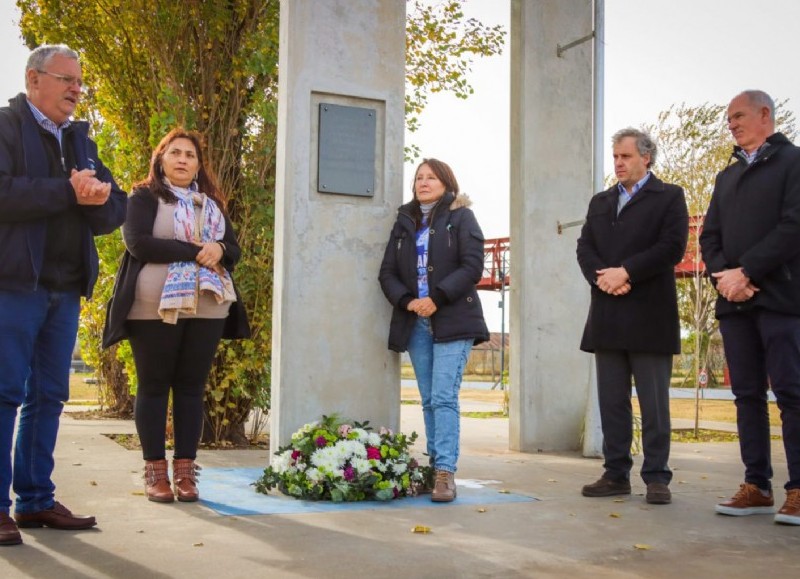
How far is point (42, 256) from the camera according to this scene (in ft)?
12.7

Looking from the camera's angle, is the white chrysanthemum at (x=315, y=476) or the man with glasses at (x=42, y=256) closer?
the man with glasses at (x=42, y=256)

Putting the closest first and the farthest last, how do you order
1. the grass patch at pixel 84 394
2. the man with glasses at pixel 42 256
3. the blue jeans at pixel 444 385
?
the man with glasses at pixel 42 256 < the blue jeans at pixel 444 385 < the grass patch at pixel 84 394

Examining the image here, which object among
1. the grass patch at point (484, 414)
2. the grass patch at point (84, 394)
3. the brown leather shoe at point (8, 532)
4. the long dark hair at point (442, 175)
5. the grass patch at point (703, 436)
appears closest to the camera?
the brown leather shoe at point (8, 532)

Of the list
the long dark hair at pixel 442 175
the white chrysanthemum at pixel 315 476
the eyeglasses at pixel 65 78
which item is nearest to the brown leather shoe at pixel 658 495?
the white chrysanthemum at pixel 315 476

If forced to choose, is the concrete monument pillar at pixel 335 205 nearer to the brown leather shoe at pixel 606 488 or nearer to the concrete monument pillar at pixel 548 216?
the brown leather shoe at pixel 606 488

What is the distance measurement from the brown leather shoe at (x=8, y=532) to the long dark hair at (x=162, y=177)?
1943 millimetres

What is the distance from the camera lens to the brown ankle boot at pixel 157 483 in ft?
15.6

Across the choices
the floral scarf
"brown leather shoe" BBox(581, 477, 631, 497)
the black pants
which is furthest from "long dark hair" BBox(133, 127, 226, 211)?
"brown leather shoe" BBox(581, 477, 631, 497)

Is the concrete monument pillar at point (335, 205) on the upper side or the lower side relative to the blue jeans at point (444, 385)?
upper

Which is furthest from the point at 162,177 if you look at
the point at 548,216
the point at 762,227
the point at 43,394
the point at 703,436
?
the point at 703,436

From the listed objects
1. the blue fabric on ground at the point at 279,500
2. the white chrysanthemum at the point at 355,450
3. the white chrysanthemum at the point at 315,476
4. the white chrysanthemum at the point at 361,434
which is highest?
the white chrysanthemum at the point at 361,434

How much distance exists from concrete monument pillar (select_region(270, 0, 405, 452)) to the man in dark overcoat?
1247 millimetres

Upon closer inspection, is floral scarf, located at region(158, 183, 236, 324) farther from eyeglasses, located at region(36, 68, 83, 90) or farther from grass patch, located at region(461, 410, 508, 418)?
grass patch, located at region(461, 410, 508, 418)

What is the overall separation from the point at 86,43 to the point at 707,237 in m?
6.11
